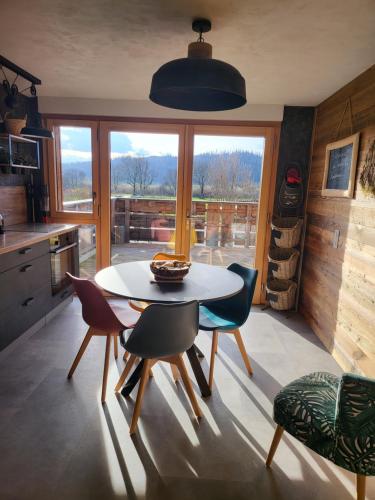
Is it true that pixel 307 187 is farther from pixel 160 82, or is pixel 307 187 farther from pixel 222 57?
pixel 160 82

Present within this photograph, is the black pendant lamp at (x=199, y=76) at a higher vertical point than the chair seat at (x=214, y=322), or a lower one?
higher

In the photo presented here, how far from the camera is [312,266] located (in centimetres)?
359

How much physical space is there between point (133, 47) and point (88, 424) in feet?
8.45

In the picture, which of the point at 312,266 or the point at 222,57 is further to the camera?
the point at 312,266

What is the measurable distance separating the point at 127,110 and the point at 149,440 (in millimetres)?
3379

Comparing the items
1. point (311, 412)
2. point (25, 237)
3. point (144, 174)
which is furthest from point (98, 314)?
point (144, 174)

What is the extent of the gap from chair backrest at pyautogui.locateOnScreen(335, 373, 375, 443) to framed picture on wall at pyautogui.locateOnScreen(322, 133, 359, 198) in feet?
6.06

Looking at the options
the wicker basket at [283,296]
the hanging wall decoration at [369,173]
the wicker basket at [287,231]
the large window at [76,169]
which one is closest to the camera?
the hanging wall decoration at [369,173]

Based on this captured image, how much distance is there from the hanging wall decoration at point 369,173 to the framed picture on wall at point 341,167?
0.48 feet

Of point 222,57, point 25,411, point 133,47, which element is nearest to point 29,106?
point 133,47

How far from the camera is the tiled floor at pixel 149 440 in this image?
1.60 meters

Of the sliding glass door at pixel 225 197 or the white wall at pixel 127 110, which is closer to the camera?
the white wall at pixel 127 110

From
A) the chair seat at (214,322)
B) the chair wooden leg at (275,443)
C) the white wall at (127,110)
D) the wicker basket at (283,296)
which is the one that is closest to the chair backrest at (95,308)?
the chair seat at (214,322)

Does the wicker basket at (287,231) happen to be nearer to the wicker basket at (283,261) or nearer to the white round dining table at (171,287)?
the wicker basket at (283,261)
